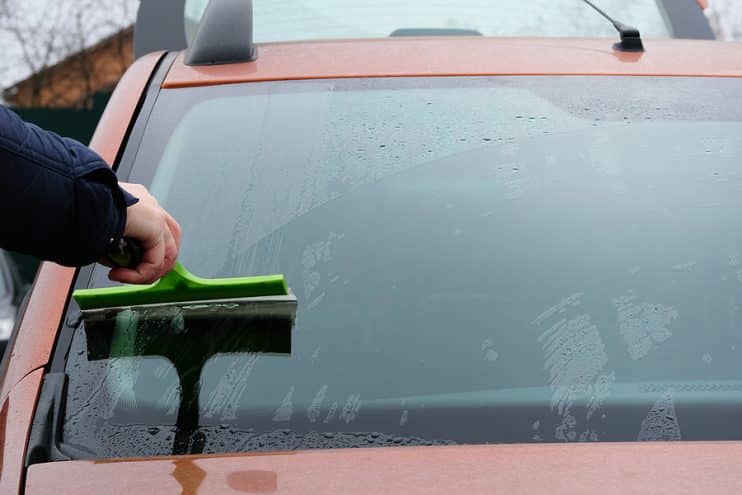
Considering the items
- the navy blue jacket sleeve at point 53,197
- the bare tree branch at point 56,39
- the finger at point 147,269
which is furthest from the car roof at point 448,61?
the bare tree branch at point 56,39

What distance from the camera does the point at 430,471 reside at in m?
1.55

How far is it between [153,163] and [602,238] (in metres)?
0.73

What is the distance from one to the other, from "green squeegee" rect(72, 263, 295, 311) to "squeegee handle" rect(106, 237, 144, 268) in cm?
14

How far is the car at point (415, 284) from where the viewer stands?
1.62 meters

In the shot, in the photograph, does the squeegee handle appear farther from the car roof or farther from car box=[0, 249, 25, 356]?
car box=[0, 249, 25, 356]

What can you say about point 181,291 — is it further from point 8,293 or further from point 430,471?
point 8,293

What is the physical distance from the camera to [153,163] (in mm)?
2162

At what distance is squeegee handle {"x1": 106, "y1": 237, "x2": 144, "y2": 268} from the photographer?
1.70 metres

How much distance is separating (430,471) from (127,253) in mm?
492

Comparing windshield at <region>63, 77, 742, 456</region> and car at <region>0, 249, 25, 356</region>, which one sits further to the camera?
car at <region>0, 249, 25, 356</region>

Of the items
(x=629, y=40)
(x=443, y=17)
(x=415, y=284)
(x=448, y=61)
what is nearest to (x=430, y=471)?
(x=415, y=284)

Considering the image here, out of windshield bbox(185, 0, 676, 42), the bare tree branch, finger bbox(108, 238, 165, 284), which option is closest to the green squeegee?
finger bbox(108, 238, 165, 284)

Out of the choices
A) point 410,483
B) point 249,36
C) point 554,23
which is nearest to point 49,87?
point 554,23

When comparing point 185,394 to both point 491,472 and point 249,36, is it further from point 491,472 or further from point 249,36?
point 249,36
